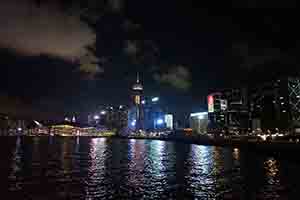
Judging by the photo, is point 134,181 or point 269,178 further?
point 269,178

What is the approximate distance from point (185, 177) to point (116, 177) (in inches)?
362

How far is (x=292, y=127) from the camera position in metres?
187

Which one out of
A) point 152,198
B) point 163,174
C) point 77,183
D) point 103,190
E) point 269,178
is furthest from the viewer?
point 163,174

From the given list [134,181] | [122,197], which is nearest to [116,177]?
[134,181]

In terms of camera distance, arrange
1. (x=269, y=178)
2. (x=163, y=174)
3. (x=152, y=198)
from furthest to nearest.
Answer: (x=163, y=174)
(x=269, y=178)
(x=152, y=198)

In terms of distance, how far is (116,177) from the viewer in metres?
40.4

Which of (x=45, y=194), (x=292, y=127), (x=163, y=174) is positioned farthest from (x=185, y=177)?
(x=292, y=127)

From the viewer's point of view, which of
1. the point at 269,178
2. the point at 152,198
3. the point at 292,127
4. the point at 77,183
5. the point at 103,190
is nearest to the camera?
the point at 152,198

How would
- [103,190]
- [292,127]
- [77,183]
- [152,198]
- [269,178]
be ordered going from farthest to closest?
[292,127] < [269,178] < [77,183] < [103,190] < [152,198]

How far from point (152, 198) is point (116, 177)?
1340 centimetres

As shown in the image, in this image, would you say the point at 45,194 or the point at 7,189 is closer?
the point at 45,194

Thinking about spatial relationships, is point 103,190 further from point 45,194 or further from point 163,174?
point 163,174

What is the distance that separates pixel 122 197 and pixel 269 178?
71.7 feet

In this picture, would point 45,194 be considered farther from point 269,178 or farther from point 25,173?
point 269,178
